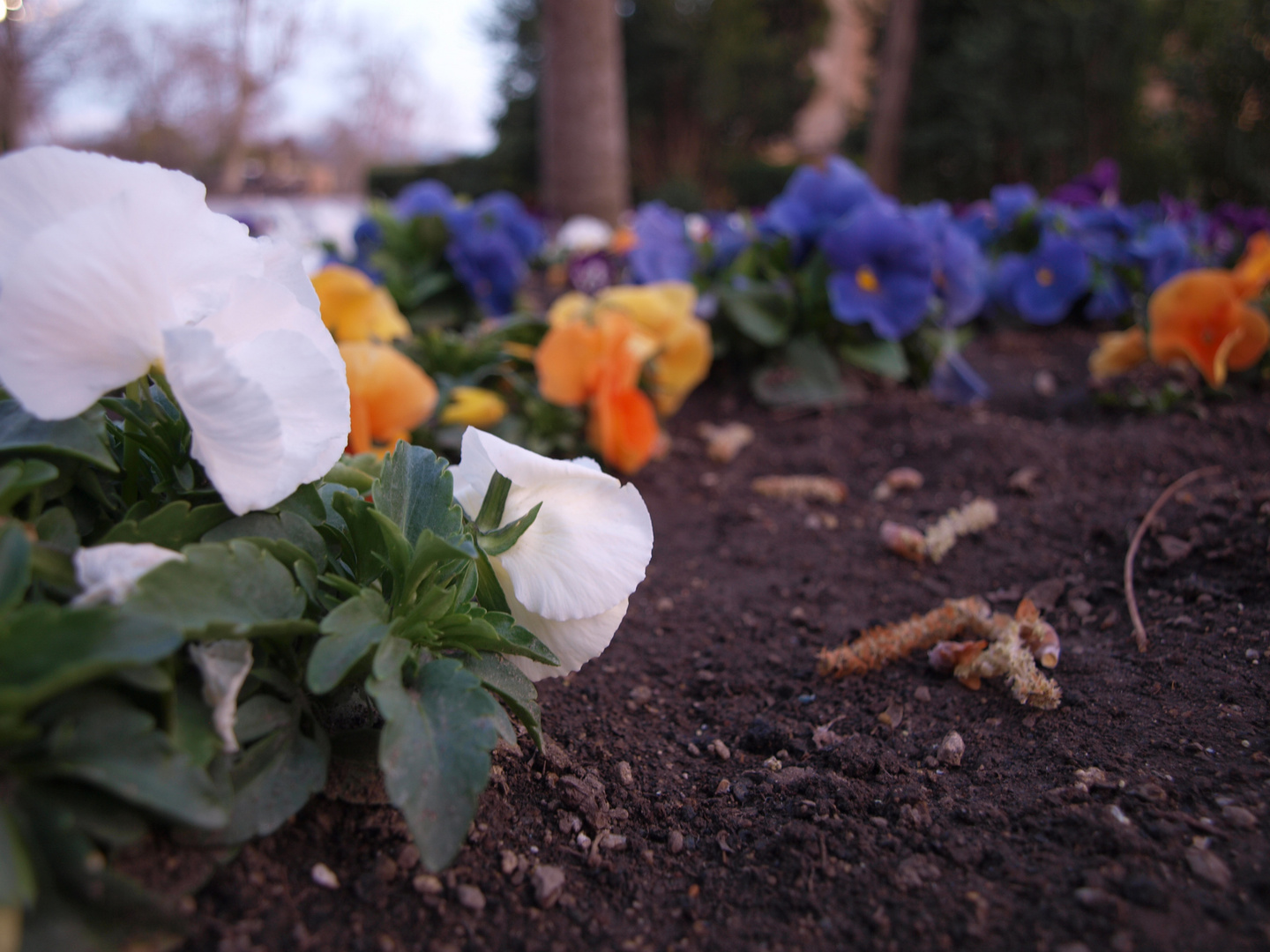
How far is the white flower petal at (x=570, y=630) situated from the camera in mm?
943

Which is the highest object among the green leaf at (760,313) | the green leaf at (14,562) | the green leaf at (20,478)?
the green leaf at (20,478)

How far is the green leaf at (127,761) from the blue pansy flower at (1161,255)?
3.68 meters

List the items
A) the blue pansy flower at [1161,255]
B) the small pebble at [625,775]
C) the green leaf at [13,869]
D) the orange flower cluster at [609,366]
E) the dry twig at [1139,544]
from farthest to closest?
the blue pansy flower at [1161,255]
the orange flower cluster at [609,366]
the dry twig at [1139,544]
the small pebble at [625,775]
the green leaf at [13,869]

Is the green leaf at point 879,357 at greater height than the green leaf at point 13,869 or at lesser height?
lesser

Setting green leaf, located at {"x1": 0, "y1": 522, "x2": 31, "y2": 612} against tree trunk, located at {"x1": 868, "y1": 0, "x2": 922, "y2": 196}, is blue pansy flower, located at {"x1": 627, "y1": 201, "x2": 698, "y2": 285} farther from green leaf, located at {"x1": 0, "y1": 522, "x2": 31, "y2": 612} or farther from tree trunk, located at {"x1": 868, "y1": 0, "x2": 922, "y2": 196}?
tree trunk, located at {"x1": 868, "y1": 0, "x2": 922, "y2": 196}

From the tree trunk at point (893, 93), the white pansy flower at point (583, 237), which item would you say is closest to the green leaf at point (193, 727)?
the white pansy flower at point (583, 237)

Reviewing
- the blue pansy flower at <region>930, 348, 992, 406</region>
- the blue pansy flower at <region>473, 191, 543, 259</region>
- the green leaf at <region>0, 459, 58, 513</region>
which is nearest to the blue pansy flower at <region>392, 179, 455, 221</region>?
the blue pansy flower at <region>473, 191, 543, 259</region>

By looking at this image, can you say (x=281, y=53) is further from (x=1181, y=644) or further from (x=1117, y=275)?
(x=1181, y=644)

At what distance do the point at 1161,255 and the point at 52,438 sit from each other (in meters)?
3.76

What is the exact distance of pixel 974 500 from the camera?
2.01 metres

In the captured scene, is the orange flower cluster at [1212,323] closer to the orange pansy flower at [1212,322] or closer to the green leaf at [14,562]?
the orange pansy flower at [1212,322]

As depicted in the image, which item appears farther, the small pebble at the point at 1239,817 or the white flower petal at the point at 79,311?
the small pebble at the point at 1239,817

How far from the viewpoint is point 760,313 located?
2.91 meters

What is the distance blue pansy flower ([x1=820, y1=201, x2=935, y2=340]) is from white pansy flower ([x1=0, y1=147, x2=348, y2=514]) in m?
2.06
